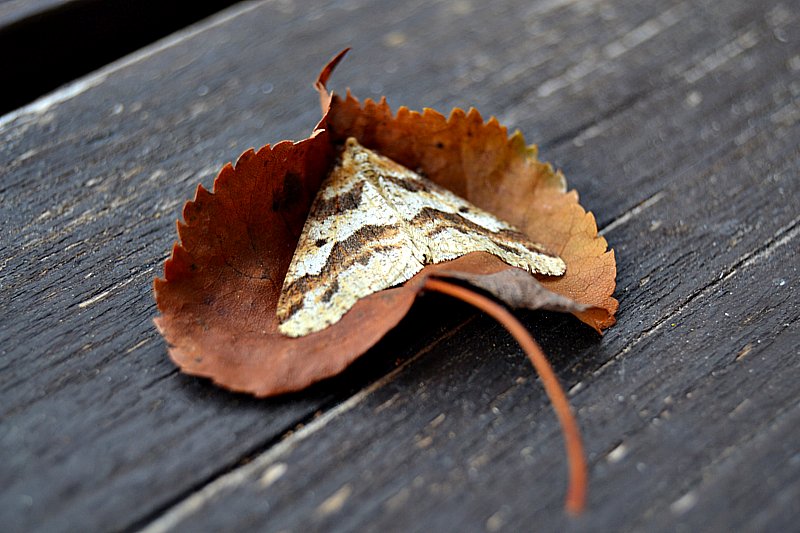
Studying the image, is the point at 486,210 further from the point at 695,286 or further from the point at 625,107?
the point at 625,107

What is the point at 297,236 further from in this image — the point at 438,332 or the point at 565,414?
the point at 565,414

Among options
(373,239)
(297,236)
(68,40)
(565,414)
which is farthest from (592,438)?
(68,40)

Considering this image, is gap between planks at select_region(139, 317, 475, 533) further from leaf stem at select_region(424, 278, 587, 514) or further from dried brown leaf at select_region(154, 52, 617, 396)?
leaf stem at select_region(424, 278, 587, 514)

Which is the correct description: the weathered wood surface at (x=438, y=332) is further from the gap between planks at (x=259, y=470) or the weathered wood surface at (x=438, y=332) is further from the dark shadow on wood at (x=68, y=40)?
the dark shadow on wood at (x=68, y=40)

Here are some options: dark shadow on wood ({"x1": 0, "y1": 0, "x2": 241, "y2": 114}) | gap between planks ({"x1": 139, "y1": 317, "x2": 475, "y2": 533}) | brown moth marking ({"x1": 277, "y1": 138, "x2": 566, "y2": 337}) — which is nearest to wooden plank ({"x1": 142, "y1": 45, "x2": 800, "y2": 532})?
gap between planks ({"x1": 139, "y1": 317, "x2": 475, "y2": 533})

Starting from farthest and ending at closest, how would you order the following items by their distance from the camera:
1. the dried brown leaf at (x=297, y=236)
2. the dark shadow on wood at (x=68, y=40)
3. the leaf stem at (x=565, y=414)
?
the dark shadow on wood at (x=68, y=40) → the dried brown leaf at (x=297, y=236) → the leaf stem at (x=565, y=414)

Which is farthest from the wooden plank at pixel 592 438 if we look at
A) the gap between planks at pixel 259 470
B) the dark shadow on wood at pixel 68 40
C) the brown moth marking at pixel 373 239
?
the dark shadow on wood at pixel 68 40

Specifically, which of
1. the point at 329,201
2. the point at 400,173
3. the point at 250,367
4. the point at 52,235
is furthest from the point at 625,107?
the point at 52,235
